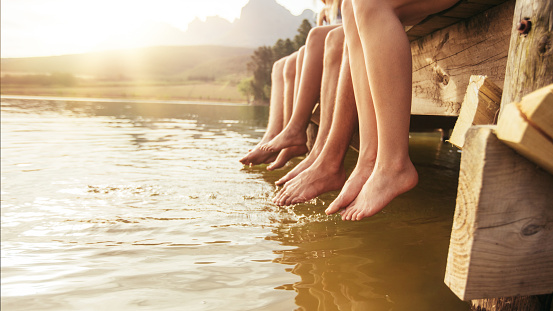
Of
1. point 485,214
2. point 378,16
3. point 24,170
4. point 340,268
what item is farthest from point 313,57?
point 24,170

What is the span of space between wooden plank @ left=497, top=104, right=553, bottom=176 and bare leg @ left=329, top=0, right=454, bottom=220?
1.86 ft

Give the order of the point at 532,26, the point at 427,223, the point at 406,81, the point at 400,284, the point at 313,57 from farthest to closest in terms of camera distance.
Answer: the point at 313,57
the point at 427,223
the point at 406,81
the point at 400,284
the point at 532,26

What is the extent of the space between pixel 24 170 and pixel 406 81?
10.4 ft

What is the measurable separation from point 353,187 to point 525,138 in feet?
2.72

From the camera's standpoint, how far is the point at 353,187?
1502 mm

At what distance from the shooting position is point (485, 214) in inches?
31.8

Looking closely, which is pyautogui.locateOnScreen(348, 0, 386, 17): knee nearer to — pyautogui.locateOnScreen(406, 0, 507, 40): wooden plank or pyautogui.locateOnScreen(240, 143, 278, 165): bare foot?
pyautogui.locateOnScreen(406, 0, 507, 40): wooden plank

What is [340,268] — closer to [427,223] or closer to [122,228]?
[427,223]

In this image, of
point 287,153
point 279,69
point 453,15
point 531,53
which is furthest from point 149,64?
point 531,53

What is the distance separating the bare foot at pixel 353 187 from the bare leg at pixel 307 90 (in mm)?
886

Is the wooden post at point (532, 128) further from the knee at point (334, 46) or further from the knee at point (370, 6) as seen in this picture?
the knee at point (334, 46)

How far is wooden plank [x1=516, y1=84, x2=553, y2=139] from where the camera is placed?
0.67m

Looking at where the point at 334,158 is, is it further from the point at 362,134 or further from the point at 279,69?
the point at 279,69

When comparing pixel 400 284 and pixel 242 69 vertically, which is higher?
pixel 242 69
